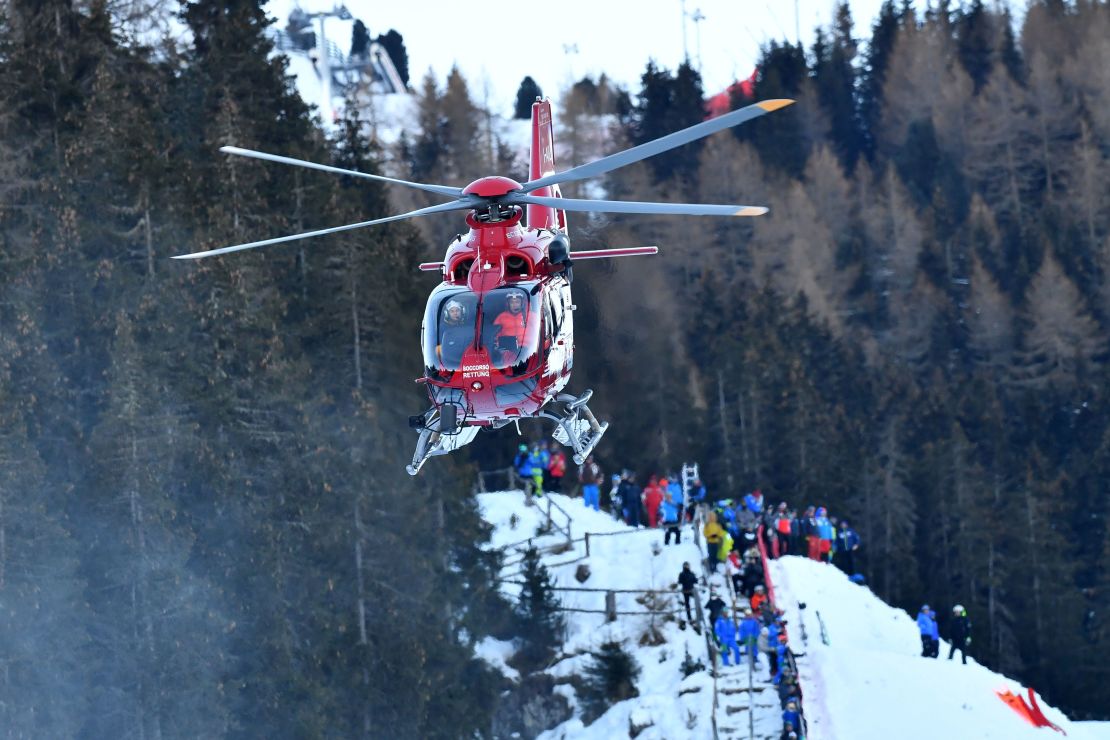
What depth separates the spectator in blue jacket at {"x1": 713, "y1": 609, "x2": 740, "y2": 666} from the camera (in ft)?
93.7

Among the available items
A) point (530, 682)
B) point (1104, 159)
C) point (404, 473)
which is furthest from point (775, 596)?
point (1104, 159)

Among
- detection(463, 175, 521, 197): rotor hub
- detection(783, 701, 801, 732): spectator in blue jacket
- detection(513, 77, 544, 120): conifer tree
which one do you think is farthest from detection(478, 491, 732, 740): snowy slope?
detection(513, 77, 544, 120): conifer tree

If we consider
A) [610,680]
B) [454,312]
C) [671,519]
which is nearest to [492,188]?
[454,312]

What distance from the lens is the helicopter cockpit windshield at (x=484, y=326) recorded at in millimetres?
18047

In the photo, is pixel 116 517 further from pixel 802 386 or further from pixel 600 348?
pixel 802 386

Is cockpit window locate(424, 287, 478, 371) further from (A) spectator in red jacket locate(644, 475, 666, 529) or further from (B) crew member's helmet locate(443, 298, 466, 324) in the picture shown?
(A) spectator in red jacket locate(644, 475, 666, 529)

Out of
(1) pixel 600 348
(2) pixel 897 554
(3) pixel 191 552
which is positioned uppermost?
(1) pixel 600 348

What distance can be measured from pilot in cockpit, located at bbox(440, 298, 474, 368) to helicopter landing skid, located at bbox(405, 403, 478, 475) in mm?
579

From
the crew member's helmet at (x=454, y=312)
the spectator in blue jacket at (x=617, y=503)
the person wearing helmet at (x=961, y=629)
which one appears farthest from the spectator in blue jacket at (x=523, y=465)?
the crew member's helmet at (x=454, y=312)

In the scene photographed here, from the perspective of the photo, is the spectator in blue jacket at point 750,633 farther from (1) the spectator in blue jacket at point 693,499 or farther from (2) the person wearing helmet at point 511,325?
(2) the person wearing helmet at point 511,325

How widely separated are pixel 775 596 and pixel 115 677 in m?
13.2

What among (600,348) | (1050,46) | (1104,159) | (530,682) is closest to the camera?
(530,682)

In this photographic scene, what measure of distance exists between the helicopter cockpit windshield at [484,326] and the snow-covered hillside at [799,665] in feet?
37.3

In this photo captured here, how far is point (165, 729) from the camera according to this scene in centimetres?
2786
